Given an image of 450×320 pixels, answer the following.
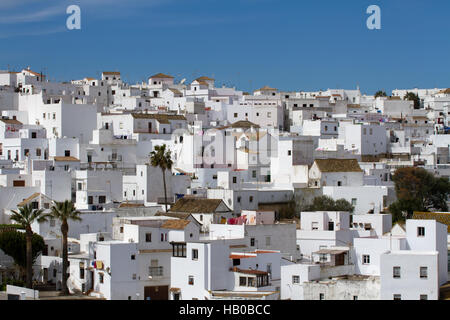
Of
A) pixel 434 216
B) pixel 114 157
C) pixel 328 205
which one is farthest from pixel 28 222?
pixel 114 157

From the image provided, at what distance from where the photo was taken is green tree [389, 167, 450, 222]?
146 feet

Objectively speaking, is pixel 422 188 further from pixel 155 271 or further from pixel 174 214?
pixel 155 271

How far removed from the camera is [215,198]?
4059 cm

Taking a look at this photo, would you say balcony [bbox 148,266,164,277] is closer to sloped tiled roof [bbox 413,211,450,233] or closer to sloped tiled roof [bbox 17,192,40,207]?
sloped tiled roof [bbox 17,192,40,207]

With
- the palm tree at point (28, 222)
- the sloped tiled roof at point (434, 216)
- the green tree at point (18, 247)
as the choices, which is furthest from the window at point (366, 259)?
the green tree at point (18, 247)

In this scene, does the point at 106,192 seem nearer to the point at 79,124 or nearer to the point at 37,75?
the point at 79,124

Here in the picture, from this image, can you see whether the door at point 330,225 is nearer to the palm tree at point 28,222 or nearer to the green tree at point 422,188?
the green tree at point 422,188

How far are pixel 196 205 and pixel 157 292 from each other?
24.2 feet

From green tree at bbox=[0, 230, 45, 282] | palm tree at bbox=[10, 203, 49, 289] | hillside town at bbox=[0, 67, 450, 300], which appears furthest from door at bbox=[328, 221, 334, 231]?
green tree at bbox=[0, 230, 45, 282]

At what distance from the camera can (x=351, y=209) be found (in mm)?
42094

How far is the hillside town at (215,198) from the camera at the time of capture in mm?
29578
